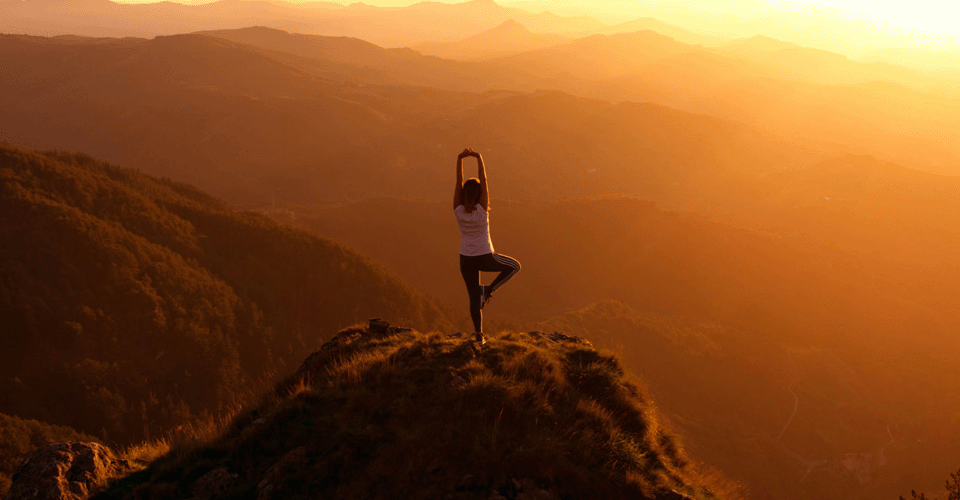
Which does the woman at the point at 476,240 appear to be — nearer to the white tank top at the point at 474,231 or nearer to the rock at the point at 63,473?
the white tank top at the point at 474,231

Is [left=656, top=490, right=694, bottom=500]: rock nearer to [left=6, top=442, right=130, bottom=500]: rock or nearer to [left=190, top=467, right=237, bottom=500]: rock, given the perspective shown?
[left=190, top=467, right=237, bottom=500]: rock

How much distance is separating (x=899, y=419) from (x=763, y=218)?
54438mm

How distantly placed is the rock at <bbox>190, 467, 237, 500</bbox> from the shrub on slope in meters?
0.02

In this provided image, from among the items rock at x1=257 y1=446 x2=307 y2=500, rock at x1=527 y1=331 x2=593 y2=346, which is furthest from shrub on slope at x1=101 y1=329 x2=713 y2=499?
rock at x1=527 y1=331 x2=593 y2=346

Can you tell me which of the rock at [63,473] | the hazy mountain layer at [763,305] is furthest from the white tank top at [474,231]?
the hazy mountain layer at [763,305]

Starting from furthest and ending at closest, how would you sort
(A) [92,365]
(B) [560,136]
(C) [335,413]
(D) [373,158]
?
1. (B) [560,136]
2. (D) [373,158]
3. (A) [92,365]
4. (C) [335,413]

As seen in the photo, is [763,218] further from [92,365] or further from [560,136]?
[92,365]

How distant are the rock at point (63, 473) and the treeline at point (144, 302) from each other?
48.4 feet

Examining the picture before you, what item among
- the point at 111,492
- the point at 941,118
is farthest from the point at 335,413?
the point at 941,118

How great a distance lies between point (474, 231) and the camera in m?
7.85

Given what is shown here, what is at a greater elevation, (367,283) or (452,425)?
(452,425)

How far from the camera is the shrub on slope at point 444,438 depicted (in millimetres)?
5535

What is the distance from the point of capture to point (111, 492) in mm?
6234

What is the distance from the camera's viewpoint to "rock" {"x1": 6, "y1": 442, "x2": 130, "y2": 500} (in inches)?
237
